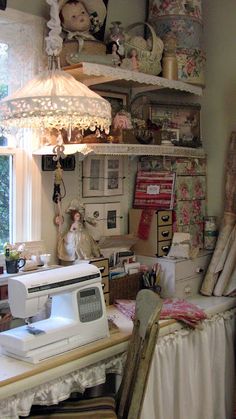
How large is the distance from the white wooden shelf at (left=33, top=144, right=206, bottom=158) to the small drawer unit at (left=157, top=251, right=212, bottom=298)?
605 millimetres

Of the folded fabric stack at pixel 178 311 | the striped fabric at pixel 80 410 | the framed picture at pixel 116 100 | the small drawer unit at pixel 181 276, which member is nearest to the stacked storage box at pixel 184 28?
the framed picture at pixel 116 100

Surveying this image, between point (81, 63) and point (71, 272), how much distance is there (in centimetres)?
99

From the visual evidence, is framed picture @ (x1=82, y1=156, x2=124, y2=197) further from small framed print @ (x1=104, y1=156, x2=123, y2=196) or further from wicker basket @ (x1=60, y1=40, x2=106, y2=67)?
wicker basket @ (x1=60, y1=40, x2=106, y2=67)

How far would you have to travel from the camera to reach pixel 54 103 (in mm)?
2203

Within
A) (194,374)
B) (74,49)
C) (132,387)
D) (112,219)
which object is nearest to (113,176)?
(112,219)

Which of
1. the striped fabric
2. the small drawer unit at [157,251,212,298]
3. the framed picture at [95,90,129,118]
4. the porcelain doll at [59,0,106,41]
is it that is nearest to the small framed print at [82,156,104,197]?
the framed picture at [95,90,129,118]

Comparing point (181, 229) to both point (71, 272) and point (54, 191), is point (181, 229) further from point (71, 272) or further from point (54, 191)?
point (71, 272)

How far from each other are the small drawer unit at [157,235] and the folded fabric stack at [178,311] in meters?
0.36

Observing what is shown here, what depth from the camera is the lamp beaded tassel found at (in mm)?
2211

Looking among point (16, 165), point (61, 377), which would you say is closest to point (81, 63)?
point (16, 165)

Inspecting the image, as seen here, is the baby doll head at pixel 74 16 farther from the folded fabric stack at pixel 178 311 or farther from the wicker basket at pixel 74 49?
the folded fabric stack at pixel 178 311

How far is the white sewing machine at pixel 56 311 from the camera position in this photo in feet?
6.61

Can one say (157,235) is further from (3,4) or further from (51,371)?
(3,4)

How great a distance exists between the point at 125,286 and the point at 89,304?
2.11ft
